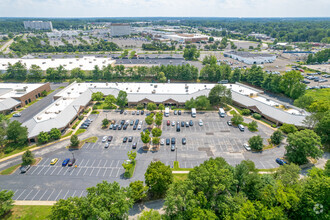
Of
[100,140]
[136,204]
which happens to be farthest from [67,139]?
[136,204]

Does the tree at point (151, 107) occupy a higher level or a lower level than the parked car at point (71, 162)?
higher

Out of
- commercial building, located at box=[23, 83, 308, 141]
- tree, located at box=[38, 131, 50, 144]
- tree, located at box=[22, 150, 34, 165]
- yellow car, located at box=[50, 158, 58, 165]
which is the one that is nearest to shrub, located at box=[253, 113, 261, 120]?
commercial building, located at box=[23, 83, 308, 141]

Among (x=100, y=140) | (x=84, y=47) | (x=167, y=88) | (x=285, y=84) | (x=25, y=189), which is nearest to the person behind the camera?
(x=25, y=189)

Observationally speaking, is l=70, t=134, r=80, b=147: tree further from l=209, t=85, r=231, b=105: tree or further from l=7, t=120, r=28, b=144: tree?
l=209, t=85, r=231, b=105: tree

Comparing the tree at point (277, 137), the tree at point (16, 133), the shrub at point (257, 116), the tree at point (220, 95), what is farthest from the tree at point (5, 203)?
the shrub at point (257, 116)

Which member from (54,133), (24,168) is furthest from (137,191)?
(54,133)

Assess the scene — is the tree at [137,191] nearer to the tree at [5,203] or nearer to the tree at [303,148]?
the tree at [5,203]

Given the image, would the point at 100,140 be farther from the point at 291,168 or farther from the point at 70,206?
the point at 291,168
